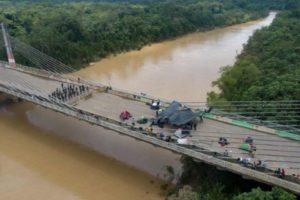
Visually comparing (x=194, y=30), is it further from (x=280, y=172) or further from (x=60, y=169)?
(x=280, y=172)

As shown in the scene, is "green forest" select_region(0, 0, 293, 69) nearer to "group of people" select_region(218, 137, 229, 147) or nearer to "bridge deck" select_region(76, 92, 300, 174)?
"bridge deck" select_region(76, 92, 300, 174)

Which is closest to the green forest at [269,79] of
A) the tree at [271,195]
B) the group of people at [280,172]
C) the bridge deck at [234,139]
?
the bridge deck at [234,139]

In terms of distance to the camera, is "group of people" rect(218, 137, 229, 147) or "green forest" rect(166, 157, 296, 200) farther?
"group of people" rect(218, 137, 229, 147)

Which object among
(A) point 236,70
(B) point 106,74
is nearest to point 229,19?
(B) point 106,74

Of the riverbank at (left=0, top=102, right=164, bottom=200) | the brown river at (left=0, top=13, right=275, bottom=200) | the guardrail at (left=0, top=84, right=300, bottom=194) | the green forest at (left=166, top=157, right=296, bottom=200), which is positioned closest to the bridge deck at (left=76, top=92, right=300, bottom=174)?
the guardrail at (left=0, top=84, right=300, bottom=194)

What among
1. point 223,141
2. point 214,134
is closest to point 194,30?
point 214,134

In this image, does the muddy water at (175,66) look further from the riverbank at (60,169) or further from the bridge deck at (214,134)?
the riverbank at (60,169)

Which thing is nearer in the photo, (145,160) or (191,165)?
(191,165)

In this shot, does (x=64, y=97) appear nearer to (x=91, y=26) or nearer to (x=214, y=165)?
(x=214, y=165)
